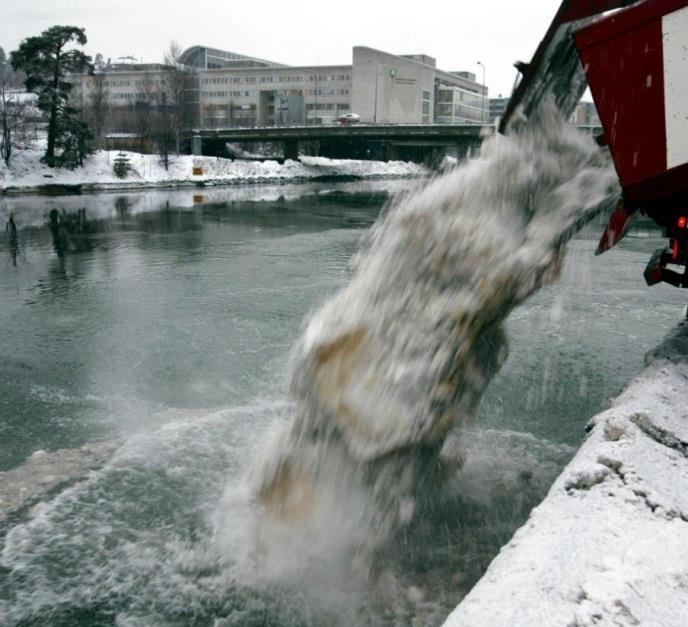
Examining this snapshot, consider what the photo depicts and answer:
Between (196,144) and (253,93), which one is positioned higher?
(253,93)

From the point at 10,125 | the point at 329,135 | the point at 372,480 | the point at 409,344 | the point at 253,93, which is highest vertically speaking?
the point at 253,93

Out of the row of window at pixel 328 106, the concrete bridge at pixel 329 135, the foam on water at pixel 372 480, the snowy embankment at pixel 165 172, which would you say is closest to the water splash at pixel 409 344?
the foam on water at pixel 372 480

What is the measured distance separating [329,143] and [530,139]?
254 feet

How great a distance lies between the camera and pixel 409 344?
4.06 metres

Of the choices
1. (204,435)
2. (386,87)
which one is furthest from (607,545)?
(386,87)

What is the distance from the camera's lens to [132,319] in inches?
379

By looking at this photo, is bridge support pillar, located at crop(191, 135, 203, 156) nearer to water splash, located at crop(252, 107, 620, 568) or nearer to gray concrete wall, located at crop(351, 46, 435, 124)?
gray concrete wall, located at crop(351, 46, 435, 124)

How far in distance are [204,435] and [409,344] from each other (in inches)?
Result: 105

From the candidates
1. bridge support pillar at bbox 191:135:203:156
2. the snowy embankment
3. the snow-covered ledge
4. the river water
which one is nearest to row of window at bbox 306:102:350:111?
the snowy embankment

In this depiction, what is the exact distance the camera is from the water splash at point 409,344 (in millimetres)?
4027

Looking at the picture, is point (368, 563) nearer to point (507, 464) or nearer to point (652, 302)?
point (507, 464)

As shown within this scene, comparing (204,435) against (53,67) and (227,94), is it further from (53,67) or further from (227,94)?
(227,94)

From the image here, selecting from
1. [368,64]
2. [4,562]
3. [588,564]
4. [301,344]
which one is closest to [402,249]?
[301,344]

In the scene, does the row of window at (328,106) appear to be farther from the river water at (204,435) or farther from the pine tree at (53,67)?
the river water at (204,435)
